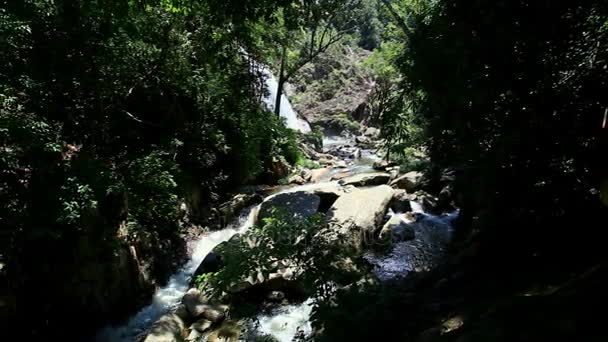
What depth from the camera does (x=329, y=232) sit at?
3.93 meters

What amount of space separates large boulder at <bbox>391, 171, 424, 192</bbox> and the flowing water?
39.9 inches

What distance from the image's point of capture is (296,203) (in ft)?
31.2

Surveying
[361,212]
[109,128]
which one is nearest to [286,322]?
[361,212]

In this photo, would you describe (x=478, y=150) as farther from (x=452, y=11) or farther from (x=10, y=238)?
(x=10, y=238)

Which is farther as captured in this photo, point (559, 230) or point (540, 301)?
point (559, 230)

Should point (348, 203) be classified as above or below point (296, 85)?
below

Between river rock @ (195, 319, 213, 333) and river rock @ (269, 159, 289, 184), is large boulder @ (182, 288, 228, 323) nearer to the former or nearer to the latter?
river rock @ (195, 319, 213, 333)

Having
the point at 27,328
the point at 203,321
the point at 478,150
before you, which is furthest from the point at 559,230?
the point at 27,328

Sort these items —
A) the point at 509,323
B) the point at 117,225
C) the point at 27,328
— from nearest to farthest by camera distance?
→ the point at 509,323
the point at 27,328
the point at 117,225

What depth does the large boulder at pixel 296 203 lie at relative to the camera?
9.30 m

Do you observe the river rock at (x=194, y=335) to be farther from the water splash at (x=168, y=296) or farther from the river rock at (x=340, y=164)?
the river rock at (x=340, y=164)

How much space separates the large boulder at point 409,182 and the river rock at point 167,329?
6.65 metres

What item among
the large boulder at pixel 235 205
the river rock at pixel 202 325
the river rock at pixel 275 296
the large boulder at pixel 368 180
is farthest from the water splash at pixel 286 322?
the large boulder at pixel 368 180

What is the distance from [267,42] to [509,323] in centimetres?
1117
